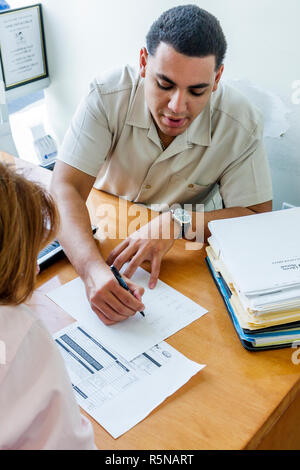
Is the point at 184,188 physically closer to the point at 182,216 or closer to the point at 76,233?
the point at 182,216

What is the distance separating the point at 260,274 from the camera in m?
1.05

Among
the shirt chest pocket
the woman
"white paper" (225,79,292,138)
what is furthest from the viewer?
"white paper" (225,79,292,138)

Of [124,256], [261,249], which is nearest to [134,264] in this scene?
[124,256]

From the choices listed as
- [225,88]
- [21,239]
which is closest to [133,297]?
[21,239]

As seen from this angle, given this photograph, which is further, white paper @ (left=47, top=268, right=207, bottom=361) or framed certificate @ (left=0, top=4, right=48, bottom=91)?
framed certificate @ (left=0, top=4, right=48, bottom=91)

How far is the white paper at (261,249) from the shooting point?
40.4 inches

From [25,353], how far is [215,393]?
1.37 feet

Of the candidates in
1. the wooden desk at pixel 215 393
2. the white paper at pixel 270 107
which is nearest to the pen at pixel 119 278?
the wooden desk at pixel 215 393

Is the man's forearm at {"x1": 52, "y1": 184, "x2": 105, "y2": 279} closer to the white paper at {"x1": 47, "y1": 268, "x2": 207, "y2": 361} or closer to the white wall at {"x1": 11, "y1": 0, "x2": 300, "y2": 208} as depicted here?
the white paper at {"x1": 47, "y1": 268, "x2": 207, "y2": 361}

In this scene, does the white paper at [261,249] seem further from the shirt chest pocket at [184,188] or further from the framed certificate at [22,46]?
the framed certificate at [22,46]

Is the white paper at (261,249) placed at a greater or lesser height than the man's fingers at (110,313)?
greater

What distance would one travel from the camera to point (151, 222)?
1.34 m

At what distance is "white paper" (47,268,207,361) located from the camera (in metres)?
1.01

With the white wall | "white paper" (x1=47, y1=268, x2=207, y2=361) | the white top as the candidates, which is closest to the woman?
the white top
